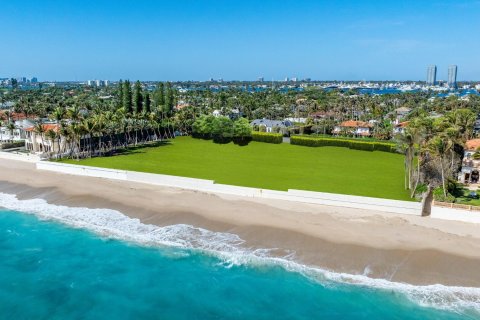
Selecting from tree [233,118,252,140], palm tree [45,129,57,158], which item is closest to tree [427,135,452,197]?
tree [233,118,252,140]

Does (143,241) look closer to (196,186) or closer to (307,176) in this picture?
(196,186)

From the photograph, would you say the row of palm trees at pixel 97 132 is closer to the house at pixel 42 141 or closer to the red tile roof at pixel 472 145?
the house at pixel 42 141

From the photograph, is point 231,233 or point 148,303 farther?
point 231,233

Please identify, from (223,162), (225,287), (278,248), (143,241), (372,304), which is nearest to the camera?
(372,304)

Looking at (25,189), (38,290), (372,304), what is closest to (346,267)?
(372,304)

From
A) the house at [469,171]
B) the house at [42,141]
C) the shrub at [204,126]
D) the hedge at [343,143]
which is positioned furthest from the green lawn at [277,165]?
the house at [42,141]

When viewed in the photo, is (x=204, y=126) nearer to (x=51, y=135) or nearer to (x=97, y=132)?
(x=97, y=132)
